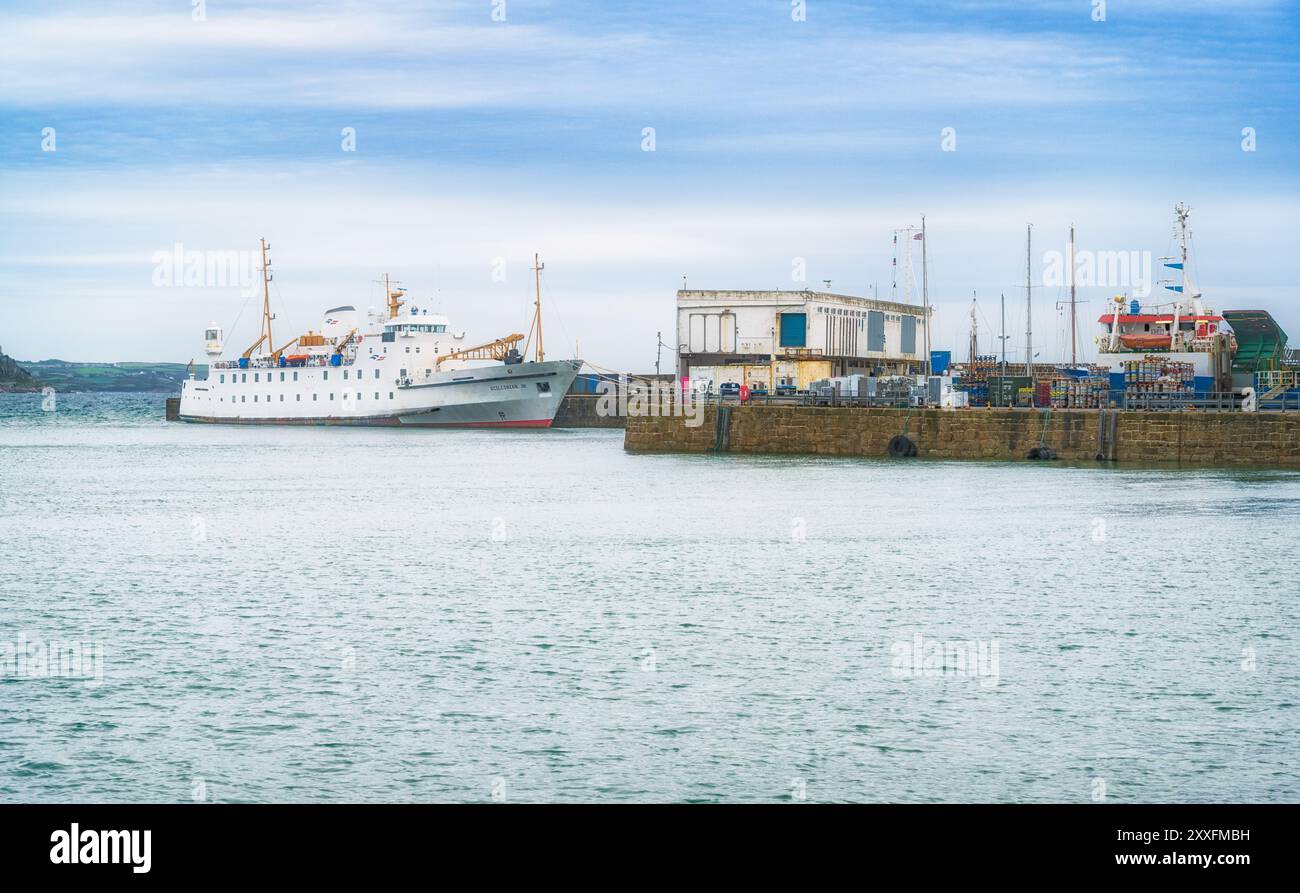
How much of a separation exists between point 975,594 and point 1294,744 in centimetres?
982

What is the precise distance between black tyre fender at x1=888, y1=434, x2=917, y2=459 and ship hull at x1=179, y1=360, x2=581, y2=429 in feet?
169

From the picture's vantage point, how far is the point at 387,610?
938 inches

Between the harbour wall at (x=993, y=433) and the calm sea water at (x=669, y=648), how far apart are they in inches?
229

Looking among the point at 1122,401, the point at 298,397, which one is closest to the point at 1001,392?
the point at 1122,401

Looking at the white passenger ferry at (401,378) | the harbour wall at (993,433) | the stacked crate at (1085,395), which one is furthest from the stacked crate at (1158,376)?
the white passenger ferry at (401,378)

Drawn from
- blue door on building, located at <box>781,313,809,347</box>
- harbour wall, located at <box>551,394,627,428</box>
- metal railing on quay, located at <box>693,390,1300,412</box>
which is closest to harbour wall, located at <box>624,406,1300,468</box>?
metal railing on quay, located at <box>693,390,1300,412</box>

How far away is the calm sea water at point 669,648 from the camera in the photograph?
14.5m

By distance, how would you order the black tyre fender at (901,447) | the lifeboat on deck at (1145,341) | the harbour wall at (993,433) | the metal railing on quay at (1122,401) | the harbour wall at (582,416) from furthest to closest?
1. the harbour wall at (582,416)
2. the lifeboat on deck at (1145,341)
3. the black tyre fender at (901,447)
4. the metal railing on quay at (1122,401)
5. the harbour wall at (993,433)

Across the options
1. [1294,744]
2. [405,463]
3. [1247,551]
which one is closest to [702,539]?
[1247,551]

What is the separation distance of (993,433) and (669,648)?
3442 cm

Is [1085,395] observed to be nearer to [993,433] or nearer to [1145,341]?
[993,433]

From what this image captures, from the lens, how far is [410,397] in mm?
107562

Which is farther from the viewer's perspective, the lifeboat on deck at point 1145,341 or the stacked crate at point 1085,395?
the lifeboat on deck at point 1145,341

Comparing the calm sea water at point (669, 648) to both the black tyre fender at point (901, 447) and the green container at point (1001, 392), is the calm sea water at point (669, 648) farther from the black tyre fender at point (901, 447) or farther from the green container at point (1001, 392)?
the green container at point (1001, 392)
